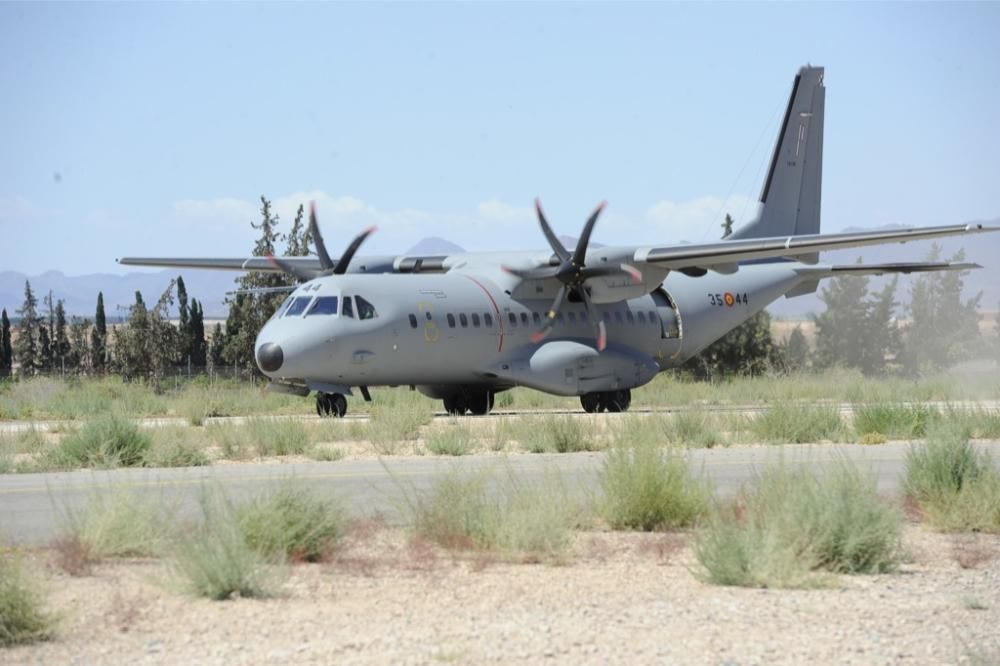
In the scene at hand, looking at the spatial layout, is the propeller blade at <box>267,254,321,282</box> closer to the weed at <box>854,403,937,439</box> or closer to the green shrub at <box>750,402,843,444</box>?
the green shrub at <box>750,402,843,444</box>

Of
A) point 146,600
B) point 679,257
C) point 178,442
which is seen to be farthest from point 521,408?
point 146,600

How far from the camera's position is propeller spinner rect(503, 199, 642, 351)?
30250 millimetres

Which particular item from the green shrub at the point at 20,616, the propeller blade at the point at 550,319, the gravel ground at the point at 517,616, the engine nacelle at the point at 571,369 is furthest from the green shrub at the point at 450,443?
the green shrub at the point at 20,616

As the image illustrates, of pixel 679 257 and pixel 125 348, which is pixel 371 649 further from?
pixel 125 348

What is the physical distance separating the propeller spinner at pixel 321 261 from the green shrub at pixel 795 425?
33.0 feet

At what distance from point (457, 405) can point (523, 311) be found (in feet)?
8.93

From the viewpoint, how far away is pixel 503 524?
11789 millimetres

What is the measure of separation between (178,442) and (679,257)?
42.5 ft

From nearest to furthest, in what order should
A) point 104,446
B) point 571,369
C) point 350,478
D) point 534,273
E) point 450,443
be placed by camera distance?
point 350,478
point 104,446
point 450,443
point 571,369
point 534,273

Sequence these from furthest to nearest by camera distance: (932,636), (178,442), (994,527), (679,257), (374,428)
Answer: (679,257)
(374,428)
(178,442)
(994,527)
(932,636)

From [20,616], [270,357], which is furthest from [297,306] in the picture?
[20,616]

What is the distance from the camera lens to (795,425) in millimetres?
23062

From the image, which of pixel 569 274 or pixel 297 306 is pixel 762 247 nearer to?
pixel 569 274

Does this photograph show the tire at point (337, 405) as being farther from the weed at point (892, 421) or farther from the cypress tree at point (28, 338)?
the cypress tree at point (28, 338)
